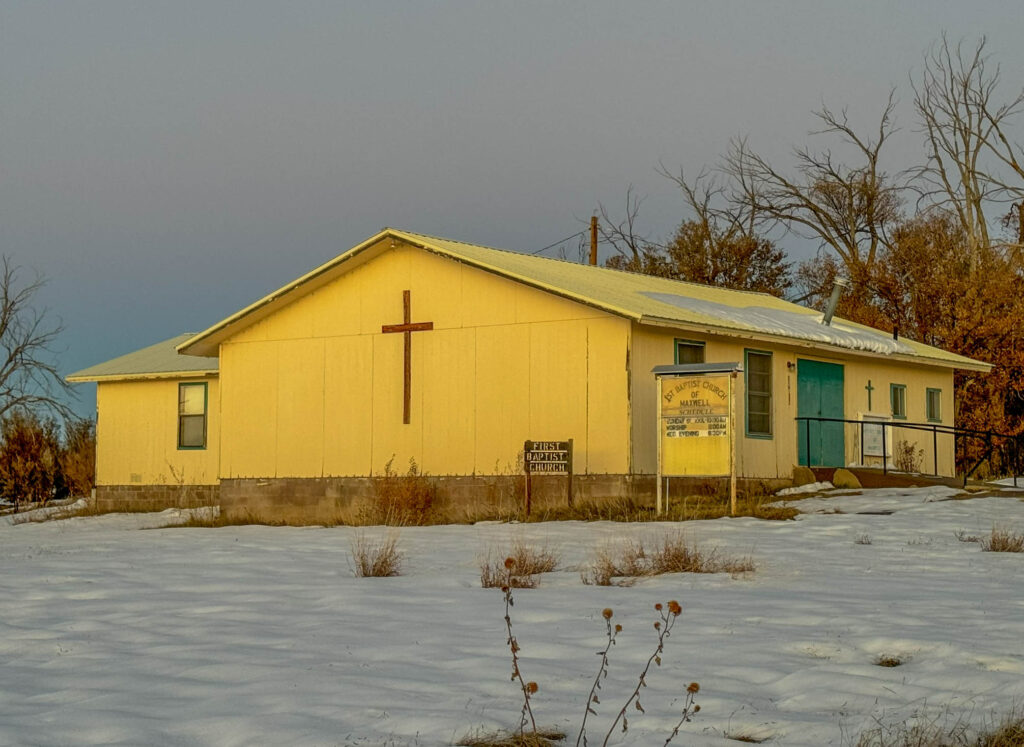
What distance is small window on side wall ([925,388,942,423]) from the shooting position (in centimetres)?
3086

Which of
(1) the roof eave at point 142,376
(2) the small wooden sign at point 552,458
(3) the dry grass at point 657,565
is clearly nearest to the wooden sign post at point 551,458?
(2) the small wooden sign at point 552,458

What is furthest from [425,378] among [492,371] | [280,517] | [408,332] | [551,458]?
[280,517]

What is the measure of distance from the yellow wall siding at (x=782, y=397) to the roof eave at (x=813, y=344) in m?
0.34

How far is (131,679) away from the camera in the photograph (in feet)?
23.5

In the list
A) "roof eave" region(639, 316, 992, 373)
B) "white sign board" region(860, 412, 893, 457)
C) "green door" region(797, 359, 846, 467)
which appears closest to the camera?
"roof eave" region(639, 316, 992, 373)

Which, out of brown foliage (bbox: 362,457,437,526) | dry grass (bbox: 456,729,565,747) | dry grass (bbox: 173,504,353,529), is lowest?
dry grass (bbox: 456,729,565,747)

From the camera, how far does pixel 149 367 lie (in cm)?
3241

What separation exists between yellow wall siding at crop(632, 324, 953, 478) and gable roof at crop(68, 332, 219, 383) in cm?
1225

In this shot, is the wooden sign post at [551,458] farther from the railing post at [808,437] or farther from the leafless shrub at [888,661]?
the leafless shrub at [888,661]

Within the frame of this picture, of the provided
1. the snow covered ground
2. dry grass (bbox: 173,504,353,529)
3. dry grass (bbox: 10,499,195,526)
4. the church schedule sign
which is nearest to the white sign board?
the church schedule sign

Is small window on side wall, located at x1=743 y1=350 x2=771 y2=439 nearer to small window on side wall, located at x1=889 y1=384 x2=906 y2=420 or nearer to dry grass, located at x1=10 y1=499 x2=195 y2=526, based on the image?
small window on side wall, located at x1=889 y1=384 x2=906 y2=420

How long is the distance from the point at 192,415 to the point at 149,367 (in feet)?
6.16

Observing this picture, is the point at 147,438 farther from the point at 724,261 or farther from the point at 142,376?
the point at 724,261

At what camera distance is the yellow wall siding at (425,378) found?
859 inches
